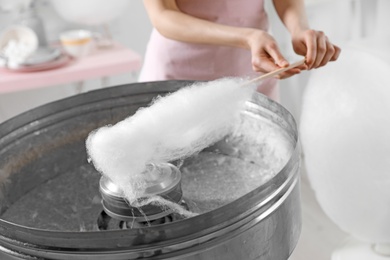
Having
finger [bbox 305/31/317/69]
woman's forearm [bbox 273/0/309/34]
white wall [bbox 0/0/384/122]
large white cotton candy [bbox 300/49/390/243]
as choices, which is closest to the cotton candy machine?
finger [bbox 305/31/317/69]

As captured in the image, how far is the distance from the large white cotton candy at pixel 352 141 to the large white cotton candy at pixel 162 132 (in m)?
0.90

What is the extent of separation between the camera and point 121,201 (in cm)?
87

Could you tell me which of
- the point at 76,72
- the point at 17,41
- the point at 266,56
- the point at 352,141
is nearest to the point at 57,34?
the point at 17,41

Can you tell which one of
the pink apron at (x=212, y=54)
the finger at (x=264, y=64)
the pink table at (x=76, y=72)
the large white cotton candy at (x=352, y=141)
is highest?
the finger at (x=264, y=64)

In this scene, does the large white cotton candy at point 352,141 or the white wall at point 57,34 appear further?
the white wall at point 57,34

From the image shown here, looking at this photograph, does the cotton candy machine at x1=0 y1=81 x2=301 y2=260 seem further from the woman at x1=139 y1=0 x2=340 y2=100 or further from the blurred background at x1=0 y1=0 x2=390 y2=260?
the blurred background at x1=0 y1=0 x2=390 y2=260

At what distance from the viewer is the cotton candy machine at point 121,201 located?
0.72 metres

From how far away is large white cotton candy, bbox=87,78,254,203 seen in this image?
82 cm

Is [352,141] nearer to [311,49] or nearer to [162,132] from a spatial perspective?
[311,49]

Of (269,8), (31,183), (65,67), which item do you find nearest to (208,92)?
(31,183)

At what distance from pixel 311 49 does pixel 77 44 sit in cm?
141

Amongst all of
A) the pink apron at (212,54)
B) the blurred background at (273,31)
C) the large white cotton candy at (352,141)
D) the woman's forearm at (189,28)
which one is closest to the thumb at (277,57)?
the woman's forearm at (189,28)

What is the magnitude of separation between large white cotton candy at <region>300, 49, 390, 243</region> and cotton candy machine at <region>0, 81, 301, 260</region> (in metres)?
0.71

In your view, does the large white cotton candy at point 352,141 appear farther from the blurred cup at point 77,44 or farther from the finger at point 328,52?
the blurred cup at point 77,44
